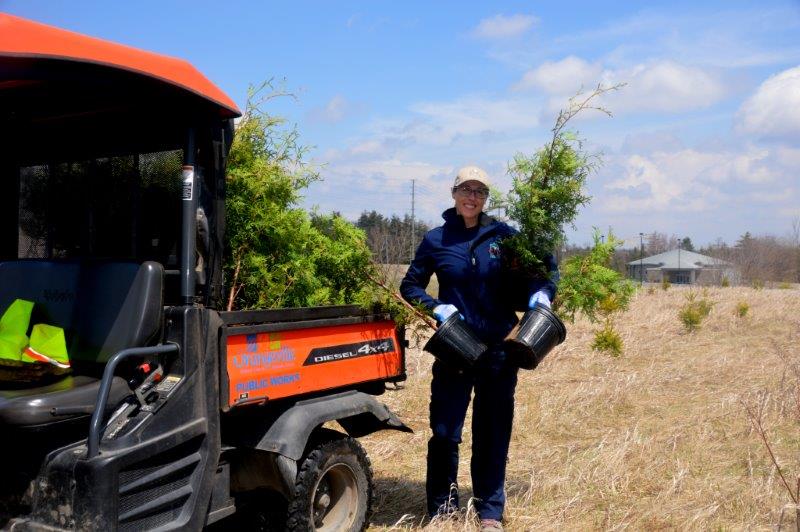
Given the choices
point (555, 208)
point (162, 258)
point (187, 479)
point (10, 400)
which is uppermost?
point (555, 208)

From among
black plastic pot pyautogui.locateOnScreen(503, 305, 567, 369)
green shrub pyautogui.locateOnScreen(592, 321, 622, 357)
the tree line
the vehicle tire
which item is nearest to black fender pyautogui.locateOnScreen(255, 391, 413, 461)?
the vehicle tire

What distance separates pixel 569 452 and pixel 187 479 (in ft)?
12.2

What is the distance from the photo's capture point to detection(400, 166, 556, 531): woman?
169 inches

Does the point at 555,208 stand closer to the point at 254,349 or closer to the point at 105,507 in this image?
the point at 254,349

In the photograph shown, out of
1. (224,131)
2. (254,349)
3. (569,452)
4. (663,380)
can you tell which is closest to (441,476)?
(254,349)

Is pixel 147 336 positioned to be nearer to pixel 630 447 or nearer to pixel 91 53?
pixel 91 53

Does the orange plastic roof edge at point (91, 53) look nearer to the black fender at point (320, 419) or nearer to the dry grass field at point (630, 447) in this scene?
the black fender at point (320, 419)

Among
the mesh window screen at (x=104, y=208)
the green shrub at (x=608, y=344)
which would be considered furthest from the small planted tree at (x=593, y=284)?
the green shrub at (x=608, y=344)

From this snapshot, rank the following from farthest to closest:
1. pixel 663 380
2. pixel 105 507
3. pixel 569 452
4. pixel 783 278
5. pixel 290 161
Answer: pixel 783 278 → pixel 663 380 → pixel 569 452 → pixel 290 161 → pixel 105 507

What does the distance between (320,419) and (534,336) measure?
4.08 feet

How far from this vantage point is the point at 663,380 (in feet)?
30.8

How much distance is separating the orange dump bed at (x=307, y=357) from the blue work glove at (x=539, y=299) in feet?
2.72

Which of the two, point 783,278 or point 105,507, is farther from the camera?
point 783,278

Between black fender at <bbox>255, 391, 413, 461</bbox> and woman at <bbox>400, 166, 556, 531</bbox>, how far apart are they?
336 mm
